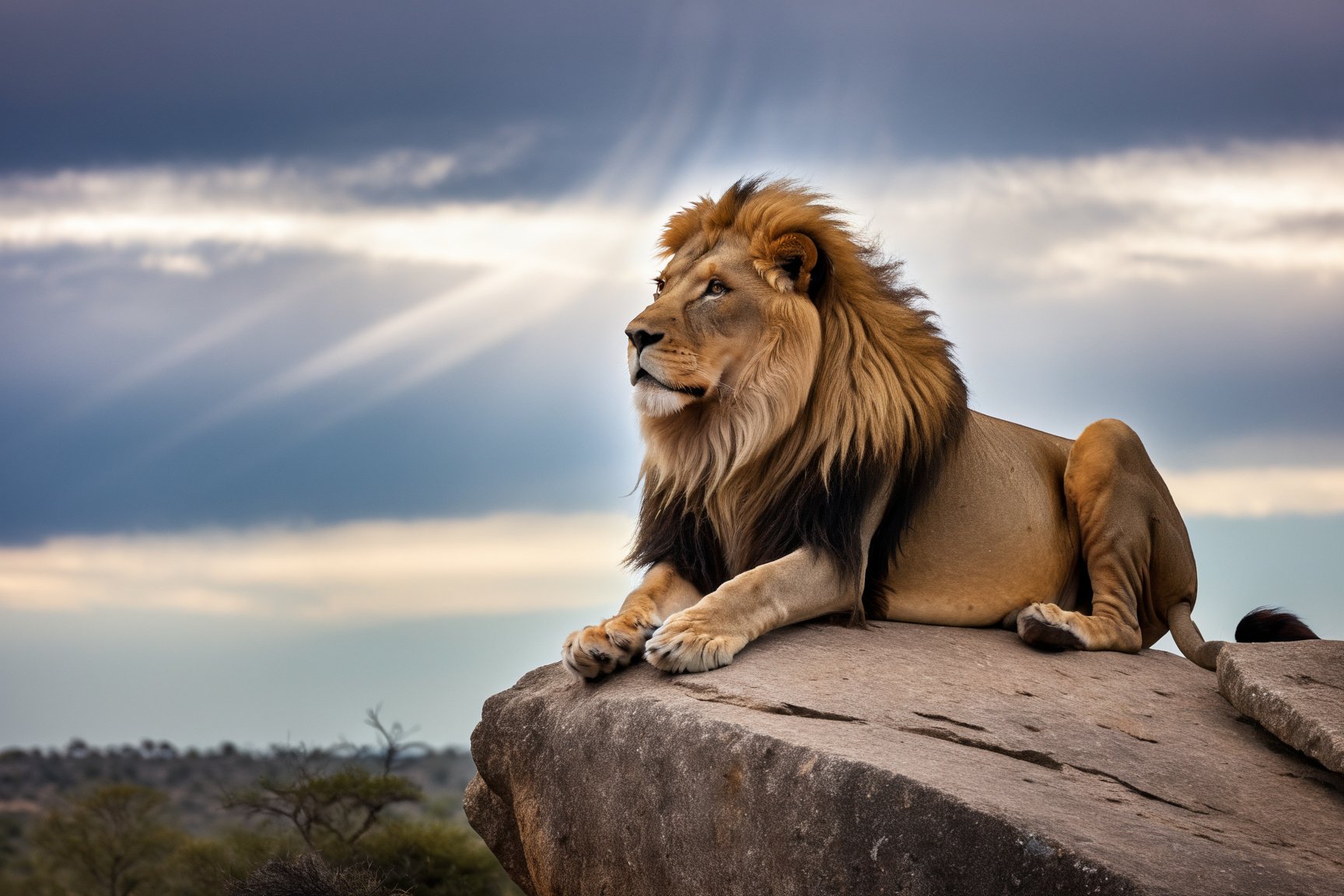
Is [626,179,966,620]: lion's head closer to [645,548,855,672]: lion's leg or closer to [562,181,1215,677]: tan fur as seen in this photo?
[562,181,1215,677]: tan fur

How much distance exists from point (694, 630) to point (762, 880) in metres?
0.94

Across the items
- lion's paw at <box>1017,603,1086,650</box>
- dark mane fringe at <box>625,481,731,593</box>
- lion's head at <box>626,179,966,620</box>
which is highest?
lion's head at <box>626,179,966,620</box>

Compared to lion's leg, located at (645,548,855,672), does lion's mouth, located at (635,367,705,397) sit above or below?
above

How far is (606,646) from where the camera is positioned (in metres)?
5.07

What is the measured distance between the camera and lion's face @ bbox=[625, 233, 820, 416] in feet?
16.9

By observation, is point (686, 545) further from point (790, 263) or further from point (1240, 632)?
point (1240, 632)

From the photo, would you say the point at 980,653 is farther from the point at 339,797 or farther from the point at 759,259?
the point at 339,797

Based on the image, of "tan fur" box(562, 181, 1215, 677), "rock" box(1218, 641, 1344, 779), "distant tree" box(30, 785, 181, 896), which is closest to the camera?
"rock" box(1218, 641, 1344, 779)

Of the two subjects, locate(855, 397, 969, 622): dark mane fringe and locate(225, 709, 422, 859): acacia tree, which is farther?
locate(225, 709, 422, 859): acacia tree

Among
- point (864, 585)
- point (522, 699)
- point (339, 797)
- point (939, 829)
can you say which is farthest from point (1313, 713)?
point (339, 797)

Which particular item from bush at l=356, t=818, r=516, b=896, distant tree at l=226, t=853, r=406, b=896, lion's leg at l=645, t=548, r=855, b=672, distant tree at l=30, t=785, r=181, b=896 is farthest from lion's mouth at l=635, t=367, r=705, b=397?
distant tree at l=30, t=785, r=181, b=896

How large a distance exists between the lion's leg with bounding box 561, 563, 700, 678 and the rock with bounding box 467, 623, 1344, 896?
10 centimetres

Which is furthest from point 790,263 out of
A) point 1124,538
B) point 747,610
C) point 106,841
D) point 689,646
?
point 106,841

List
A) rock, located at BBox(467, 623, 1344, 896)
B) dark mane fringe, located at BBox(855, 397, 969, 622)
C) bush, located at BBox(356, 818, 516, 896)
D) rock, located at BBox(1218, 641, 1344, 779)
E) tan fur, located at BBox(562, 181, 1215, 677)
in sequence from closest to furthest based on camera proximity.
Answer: rock, located at BBox(467, 623, 1344, 896) < rock, located at BBox(1218, 641, 1344, 779) < tan fur, located at BBox(562, 181, 1215, 677) < dark mane fringe, located at BBox(855, 397, 969, 622) < bush, located at BBox(356, 818, 516, 896)
